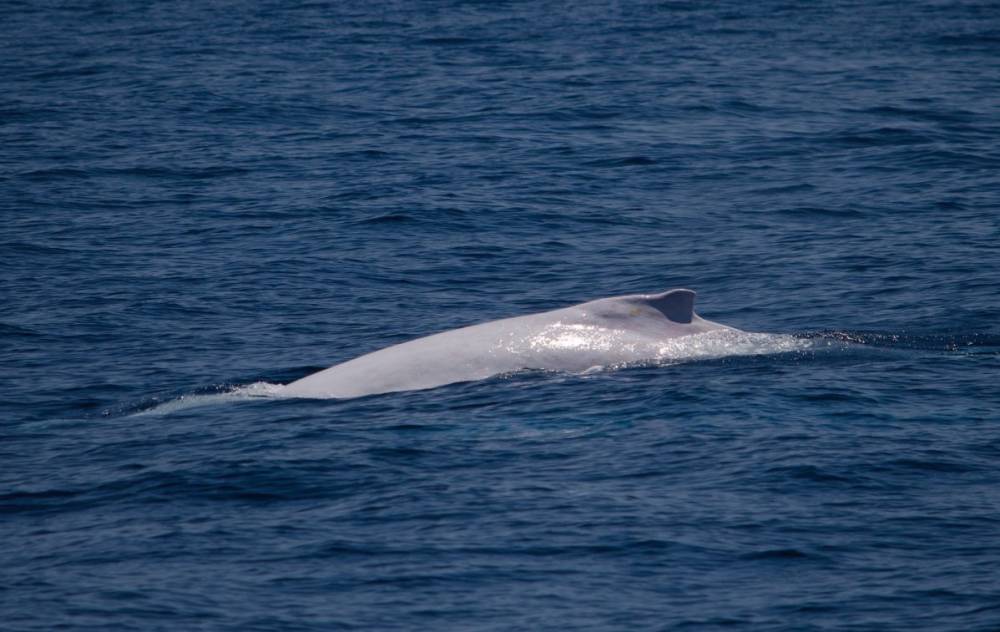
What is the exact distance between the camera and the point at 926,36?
1800 inches

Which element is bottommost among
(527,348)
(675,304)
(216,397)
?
(216,397)

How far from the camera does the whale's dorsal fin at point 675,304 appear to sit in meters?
19.2

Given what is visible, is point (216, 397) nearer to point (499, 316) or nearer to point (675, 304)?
point (499, 316)

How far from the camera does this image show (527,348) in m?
18.9

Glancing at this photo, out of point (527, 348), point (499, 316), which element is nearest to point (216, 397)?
point (527, 348)

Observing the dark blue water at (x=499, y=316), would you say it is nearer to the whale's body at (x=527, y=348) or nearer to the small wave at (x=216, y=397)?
the small wave at (x=216, y=397)

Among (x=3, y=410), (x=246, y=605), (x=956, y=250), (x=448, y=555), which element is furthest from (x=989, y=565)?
(x=956, y=250)

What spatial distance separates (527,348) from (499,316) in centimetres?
382

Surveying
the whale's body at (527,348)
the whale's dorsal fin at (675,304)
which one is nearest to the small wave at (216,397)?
the whale's body at (527,348)

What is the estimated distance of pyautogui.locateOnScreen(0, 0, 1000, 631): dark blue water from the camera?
12922 millimetres

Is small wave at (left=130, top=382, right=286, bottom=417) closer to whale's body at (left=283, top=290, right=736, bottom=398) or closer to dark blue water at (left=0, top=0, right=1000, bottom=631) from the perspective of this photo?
dark blue water at (left=0, top=0, right=1000, bottom=631)

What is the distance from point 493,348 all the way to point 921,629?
8.09 m

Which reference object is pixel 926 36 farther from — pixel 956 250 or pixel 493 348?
pixel 493 348

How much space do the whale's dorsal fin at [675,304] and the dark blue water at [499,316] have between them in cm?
85
